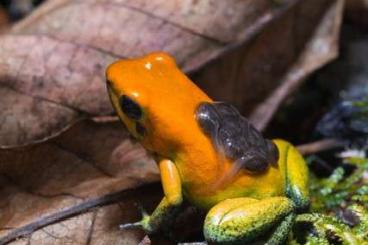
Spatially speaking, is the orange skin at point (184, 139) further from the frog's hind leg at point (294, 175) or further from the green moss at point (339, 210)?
the green moss at point (339, 210)

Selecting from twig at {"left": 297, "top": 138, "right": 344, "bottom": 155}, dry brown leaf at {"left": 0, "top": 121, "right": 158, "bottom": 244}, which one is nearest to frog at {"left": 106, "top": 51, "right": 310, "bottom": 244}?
dry brown leaf at {"left": 0, "top": 121, "right": 158, "bottom": 244}

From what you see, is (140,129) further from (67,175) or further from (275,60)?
(275,60)

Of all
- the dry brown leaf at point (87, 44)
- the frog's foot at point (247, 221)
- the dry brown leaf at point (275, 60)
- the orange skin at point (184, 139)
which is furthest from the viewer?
the dry brown leaf at point (275, 60)

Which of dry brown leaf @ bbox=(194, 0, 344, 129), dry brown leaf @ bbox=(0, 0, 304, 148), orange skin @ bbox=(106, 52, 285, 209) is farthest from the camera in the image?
dry brown leaf @ bbox=(194, 0, 344, 129)

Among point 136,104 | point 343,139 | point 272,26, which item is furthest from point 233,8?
point 136,104

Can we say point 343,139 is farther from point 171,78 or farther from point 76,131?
point 76,131

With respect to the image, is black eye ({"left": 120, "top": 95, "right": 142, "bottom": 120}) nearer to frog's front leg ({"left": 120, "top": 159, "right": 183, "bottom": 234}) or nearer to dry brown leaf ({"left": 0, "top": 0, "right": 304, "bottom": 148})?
frog's front leg ({"left": 120, "top": 159, "right": 183, "bottom": 234})

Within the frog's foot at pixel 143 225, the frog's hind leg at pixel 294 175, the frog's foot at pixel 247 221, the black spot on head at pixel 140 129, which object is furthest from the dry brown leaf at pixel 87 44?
the frog's foot at pixel 247 221
